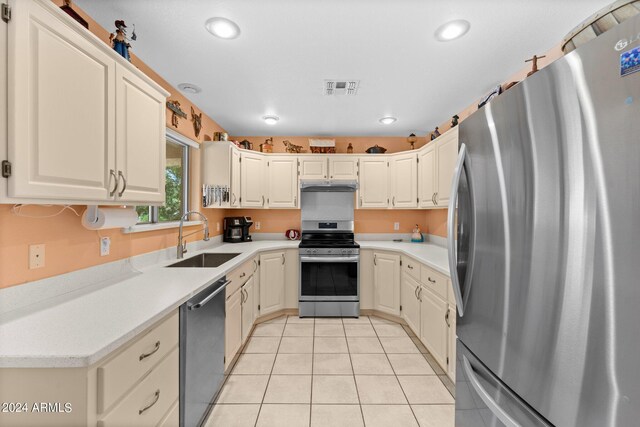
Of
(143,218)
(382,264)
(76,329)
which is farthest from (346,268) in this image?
(76,329)

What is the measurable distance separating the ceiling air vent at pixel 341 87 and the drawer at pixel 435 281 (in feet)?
5.93

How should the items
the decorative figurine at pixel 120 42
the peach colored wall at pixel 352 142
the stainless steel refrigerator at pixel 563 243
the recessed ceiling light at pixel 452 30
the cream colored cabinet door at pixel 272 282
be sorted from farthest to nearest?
the peach colored wall at pixel 352 142, the cream colored cabinet door at pixel 272 282, the recessed ceiling light at pixel 452 30, the decorative figurine at pixel 120 42, the stainless steel refrigerator at pixel 563 243

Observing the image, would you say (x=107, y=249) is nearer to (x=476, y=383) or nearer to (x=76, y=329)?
(x=76, y=329)

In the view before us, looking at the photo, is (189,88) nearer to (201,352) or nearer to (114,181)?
(114,181)

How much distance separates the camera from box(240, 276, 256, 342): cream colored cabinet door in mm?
2438

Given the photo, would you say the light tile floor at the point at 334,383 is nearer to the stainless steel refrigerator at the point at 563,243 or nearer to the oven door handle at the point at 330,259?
the oven door handle at the point at 330,259

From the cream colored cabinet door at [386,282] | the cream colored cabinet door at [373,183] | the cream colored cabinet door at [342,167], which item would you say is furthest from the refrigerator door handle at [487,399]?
the cream colored cabinet door at [342,167]

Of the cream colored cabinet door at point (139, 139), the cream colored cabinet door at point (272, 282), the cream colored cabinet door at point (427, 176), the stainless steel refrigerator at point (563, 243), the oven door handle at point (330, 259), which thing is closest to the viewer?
the stainless steel refrigerator at point (563, 243)

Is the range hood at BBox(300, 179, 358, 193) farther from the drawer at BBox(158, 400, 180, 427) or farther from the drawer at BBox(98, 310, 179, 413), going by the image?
the drawer at BBox(158, 400, 180, 427)

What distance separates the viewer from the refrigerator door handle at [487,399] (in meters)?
0.85

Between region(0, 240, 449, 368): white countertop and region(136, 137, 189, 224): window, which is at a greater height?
region(136, 137, 189, 224): window

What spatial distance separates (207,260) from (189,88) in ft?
5.53

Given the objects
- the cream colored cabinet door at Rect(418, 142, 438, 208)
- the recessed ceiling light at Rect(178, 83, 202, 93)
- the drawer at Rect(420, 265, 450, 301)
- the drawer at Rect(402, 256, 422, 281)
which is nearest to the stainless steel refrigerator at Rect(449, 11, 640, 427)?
the drawer at Rect(420, 265, 450, 301)

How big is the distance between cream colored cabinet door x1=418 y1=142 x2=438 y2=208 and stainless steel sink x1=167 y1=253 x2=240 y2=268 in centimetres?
230
